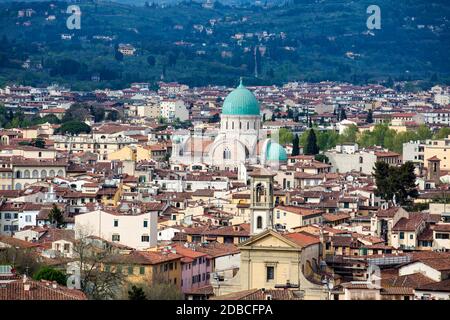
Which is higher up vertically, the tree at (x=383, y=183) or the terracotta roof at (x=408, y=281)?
the terracotta roof at (x=408, y=281)

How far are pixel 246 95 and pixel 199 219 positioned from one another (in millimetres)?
28607

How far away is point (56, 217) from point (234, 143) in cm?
2527

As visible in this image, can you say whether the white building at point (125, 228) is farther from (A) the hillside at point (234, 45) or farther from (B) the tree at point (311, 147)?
(A) the hillside at point (234, 45)

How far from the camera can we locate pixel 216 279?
23.2 meters

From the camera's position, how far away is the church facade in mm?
58250

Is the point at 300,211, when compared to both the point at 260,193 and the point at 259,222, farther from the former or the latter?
the point at 260,193

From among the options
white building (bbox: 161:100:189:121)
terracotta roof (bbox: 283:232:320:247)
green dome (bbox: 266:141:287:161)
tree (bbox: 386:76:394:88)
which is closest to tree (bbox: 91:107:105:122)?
white building (bbox: 161:100:189:121)

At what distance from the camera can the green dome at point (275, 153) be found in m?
56.4

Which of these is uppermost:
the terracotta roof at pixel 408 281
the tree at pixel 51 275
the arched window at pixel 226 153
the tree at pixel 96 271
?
the terracotta roof at pixel 408 281

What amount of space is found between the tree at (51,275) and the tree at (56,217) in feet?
39.2

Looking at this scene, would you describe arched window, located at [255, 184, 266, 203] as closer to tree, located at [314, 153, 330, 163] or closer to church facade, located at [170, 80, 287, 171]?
church facade, located at [170, 80, 287, 171]

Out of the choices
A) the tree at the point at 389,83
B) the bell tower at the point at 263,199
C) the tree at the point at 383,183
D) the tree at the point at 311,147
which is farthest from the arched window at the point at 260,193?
the tree at the point at 389,83

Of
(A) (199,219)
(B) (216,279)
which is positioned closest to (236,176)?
(A) (199,219)

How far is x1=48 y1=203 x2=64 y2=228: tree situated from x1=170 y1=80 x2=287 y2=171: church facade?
19.9 meters
